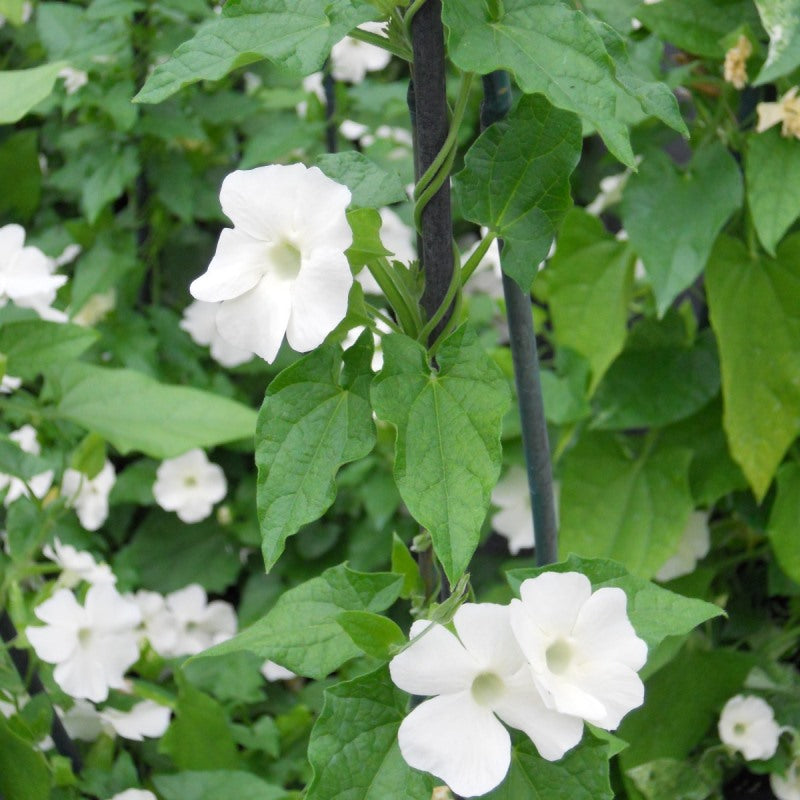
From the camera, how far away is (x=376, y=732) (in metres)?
0.65

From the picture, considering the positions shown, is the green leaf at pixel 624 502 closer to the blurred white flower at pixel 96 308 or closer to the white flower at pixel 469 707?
the white flower at pixel 469 707

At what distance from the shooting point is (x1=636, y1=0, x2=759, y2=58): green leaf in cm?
108

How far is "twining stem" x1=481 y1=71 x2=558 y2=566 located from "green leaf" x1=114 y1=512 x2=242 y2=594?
34.1 inches

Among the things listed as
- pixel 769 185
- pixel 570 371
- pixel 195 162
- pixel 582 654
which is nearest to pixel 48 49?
pixel 195 162

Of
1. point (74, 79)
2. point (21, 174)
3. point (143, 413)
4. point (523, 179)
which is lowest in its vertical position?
point (21, 174)

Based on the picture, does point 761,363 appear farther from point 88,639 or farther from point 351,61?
point 351,61

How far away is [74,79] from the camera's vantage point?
150 centimetres

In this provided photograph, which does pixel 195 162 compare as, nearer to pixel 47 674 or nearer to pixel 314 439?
pixel 47 674

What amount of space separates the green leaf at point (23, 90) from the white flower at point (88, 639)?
427 millimetres

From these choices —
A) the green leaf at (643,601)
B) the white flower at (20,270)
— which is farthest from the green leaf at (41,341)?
the green leaf at (643,601)

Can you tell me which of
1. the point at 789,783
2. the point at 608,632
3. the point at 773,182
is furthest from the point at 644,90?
the point at 789,783

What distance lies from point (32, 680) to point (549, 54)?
74 centimetres

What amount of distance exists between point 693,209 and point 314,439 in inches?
25.0

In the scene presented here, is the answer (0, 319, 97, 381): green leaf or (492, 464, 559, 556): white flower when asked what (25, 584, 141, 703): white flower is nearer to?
(0, 319, 97, 381): green leaf
